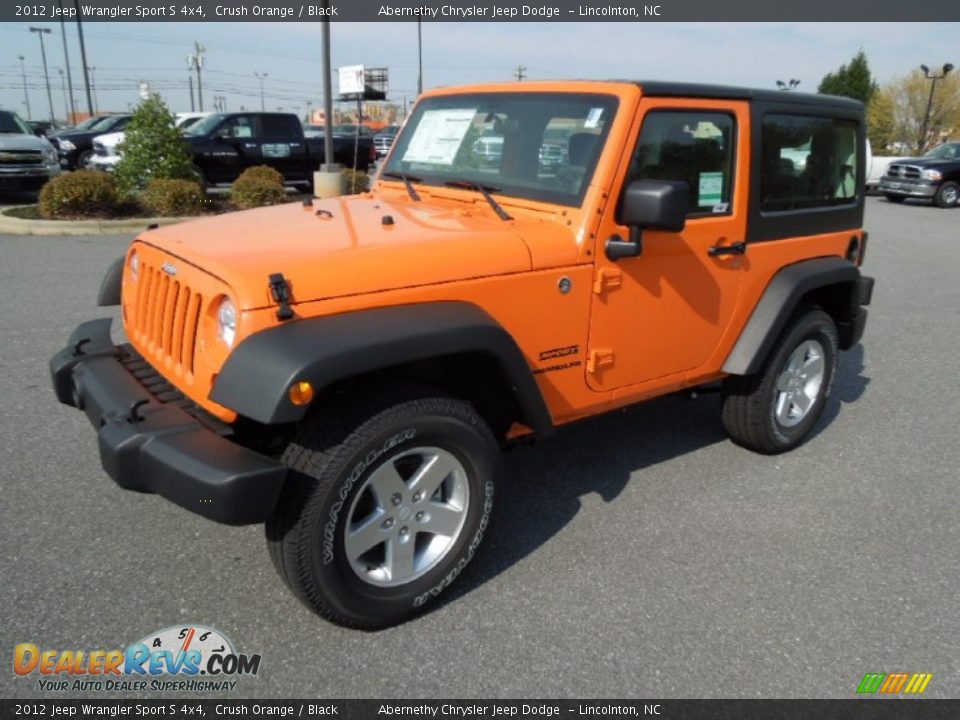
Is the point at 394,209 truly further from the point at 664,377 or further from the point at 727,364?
the point at 727,364

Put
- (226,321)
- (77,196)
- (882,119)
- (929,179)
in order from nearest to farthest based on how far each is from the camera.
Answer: (226,321), (77,196), (929,179), (882,119)

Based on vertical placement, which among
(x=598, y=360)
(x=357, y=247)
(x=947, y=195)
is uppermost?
(x=357, y=247)

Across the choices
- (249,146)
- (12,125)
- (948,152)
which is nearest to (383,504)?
(249,146)

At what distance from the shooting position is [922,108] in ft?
140

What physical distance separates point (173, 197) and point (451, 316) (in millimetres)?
10375

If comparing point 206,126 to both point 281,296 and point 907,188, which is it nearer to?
point 281,296

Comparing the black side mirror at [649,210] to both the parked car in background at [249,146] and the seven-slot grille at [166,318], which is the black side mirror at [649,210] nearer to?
the seven-slot grille at [166,318]

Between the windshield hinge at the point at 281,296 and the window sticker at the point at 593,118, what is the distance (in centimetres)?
153

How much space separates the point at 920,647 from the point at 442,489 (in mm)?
1814

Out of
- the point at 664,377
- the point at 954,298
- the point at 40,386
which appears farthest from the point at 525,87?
the point at 954,298

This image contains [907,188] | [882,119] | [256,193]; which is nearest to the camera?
[256,193]

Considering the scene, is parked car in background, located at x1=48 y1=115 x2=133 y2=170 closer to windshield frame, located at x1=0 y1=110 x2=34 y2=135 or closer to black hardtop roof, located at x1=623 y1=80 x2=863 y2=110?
windshield frame, located at x1=0 y1=110 x2=34 y2=135

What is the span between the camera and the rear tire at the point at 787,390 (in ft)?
13.2

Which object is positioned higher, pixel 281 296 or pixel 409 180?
pixel 409 180
